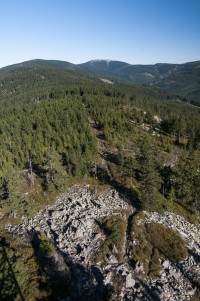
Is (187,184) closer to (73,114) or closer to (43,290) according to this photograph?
(43,290)

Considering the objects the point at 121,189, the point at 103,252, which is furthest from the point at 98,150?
the point at 103,252

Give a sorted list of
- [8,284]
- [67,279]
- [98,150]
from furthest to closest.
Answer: [98,150]
[67,279]
[8,284]

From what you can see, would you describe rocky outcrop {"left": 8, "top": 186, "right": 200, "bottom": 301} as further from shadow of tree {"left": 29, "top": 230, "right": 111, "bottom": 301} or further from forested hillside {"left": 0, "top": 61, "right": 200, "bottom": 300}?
forested hillside {"left": 0, "top": 61, "right": 200, "bottom": 300}

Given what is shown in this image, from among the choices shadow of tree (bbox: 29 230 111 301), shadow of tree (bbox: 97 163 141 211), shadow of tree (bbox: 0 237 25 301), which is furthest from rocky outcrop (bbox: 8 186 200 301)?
shadow of tree (bbox: 0 237 25 301)

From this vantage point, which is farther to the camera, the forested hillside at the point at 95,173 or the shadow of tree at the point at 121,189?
the shadow of tree at the point at 121,189

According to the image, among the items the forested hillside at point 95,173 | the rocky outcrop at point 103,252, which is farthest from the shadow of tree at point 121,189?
the rocky outcrop at point 103,252

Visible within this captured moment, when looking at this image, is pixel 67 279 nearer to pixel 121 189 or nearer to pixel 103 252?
pixel 103 252

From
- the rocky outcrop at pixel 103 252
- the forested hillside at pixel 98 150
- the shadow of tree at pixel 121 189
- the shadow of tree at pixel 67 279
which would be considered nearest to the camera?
the shadow of tree at pixel 67 279

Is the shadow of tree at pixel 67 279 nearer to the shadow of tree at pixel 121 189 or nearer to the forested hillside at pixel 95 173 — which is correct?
the forested hillside at pixel 95 173

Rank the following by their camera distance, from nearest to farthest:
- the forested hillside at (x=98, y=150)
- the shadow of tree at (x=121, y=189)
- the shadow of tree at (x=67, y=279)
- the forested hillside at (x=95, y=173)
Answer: the shadow of tree at (x=67, y=279) < the forested hillside at (x=95, y=173) < the shadow of tree at (x=121, y=189) < the forested hillside at (x=98, y=150)
